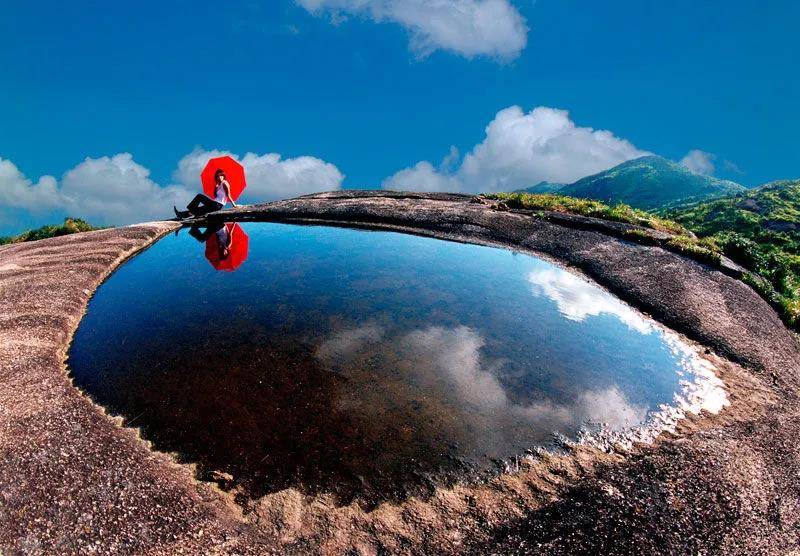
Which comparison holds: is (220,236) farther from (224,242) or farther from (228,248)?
(228,248)

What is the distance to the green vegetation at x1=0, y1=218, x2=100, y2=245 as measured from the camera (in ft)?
98.3

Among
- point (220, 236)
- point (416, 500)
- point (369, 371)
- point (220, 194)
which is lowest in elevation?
point (416, 500)

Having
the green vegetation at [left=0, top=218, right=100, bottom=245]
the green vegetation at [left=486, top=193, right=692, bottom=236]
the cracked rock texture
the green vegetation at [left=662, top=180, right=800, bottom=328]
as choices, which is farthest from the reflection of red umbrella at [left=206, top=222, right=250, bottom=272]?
the green vegetation at [left=662, top=180, right=800, bottom=328]

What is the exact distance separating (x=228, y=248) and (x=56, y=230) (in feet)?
52.5

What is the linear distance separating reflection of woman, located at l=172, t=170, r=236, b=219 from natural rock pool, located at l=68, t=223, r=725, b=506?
14.0 metres

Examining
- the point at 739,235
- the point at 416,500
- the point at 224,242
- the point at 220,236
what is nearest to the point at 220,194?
the point at 220,236

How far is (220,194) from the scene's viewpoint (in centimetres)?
3297

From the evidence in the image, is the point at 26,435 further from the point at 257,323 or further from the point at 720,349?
the point at 720,349

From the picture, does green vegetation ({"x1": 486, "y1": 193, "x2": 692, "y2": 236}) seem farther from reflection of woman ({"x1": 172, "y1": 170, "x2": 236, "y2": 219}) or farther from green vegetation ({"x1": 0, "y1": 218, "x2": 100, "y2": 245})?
green vegetation ({"x1": 0, "y1": 218, "x2": 100, "y2": 245})

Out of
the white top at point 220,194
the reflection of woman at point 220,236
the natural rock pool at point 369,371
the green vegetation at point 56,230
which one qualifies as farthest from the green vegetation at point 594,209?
the green vegetation at point 56,230

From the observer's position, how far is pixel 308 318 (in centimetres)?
1458

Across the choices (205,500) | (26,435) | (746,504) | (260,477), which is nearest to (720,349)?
(746,504)

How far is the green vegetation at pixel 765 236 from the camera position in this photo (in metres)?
20.9

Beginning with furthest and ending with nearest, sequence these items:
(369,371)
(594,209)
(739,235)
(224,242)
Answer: (739,235), (594,209), (224,242), (369,371)
